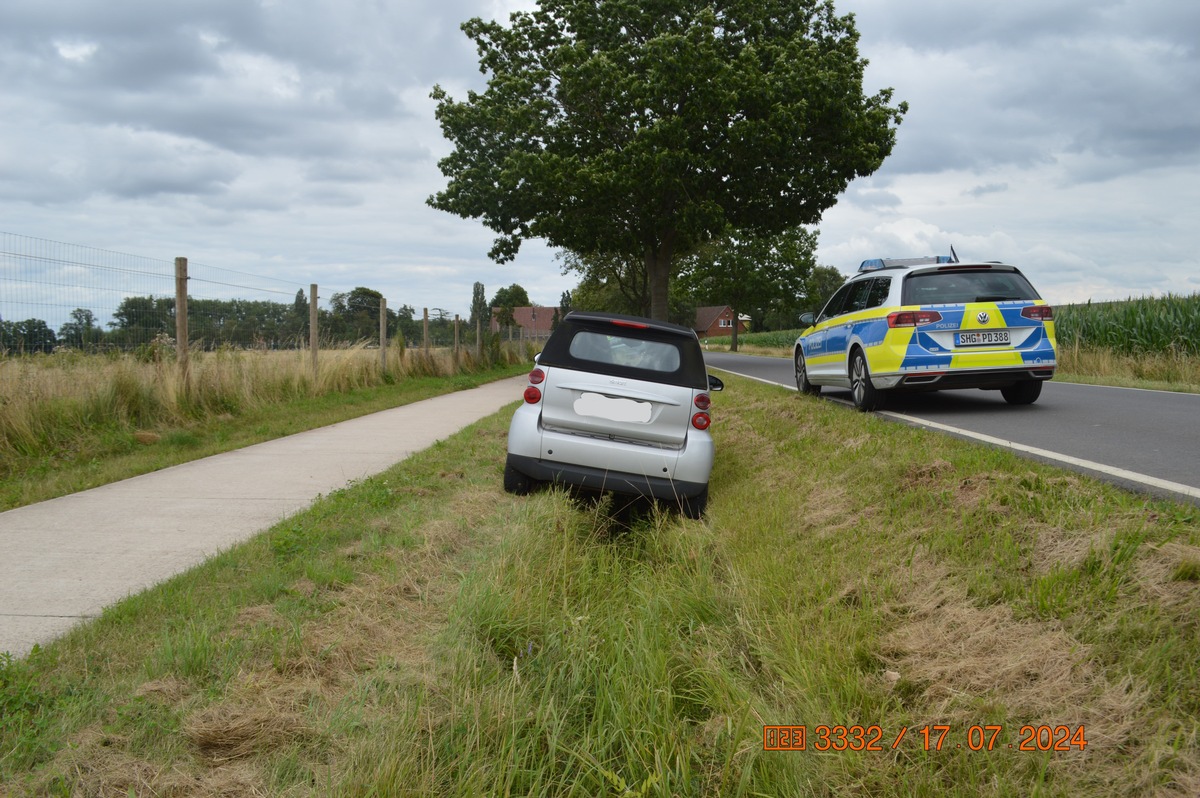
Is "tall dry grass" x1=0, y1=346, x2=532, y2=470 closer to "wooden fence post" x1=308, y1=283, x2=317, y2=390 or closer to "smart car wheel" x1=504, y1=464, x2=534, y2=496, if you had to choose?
"wooden fence post" x1=308, y1=283, x2=317, y2=390

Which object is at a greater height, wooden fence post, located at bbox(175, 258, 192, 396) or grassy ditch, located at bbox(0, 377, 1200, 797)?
wooden fence post, located at bbox(175, 258, 192, 396)

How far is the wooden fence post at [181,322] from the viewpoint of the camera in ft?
36.6

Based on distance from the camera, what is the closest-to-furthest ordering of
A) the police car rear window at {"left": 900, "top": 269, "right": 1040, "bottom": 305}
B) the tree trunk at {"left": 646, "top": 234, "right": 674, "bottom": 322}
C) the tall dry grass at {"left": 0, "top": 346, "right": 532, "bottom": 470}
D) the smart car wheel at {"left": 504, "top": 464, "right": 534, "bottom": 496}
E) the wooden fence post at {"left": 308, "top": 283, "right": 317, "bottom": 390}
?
the smart car wheel at {"left": 504, "top": 464, "right": 534, "bottom": 496} → the tall dry grass at {"left": 0, "top": 346, "right": 532, "bottom": 470} → the police car rear window at {"left": 900, "top": 269, "right": 1040, "bottom": 305} → the wooden fence post at {"left": 308, "top": 283, "right": 317, "bottom": 390} → the tree trunk at {"left": 646, "top": 234, "right": 674, "bottom": 322}

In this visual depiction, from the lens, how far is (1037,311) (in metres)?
9.06

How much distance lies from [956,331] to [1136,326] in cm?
1347

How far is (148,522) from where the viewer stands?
229 inches

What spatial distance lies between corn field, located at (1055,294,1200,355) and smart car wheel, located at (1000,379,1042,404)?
10166 mm

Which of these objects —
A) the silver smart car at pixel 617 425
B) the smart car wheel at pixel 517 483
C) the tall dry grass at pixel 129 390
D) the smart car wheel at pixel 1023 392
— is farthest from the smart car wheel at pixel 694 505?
the tall dry grass at pixel 129 390

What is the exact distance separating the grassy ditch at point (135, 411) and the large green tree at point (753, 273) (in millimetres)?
48859

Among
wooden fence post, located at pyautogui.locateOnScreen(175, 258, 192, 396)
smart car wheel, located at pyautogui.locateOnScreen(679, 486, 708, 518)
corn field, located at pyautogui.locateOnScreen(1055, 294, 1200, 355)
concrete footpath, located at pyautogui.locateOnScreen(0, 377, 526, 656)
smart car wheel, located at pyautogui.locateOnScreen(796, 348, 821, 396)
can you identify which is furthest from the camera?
corn field, located at pyautogui.locateOnScreen(1055, 294, 1200, 355)

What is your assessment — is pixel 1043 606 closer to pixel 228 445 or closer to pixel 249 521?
pixel 249 521

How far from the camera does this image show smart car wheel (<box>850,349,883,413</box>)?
A: 32.3ft

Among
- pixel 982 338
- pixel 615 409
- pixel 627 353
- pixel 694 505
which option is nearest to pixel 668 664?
pixel 694 505
